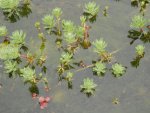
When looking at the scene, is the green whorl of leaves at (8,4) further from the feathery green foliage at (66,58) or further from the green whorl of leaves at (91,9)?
the feathery green foliage at (66,58)

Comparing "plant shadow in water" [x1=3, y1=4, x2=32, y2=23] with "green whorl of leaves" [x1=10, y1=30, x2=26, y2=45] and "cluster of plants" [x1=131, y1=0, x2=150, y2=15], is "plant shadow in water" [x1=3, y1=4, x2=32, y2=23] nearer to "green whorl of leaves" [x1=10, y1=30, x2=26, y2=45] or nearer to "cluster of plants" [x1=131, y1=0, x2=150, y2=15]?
"green whorl of leaves" [x1=10, y1=30, x2=26, y2=45]

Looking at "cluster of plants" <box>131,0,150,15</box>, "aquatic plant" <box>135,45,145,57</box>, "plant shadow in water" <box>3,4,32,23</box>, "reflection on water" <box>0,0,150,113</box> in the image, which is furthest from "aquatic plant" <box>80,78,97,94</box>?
"plant shadow in water" <box>3,4,32,23</box>

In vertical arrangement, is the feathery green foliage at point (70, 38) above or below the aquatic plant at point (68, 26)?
below

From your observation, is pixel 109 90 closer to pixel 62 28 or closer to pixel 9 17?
pixel 62 28

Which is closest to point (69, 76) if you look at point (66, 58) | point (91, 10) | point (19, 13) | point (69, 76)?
point (69, 76)

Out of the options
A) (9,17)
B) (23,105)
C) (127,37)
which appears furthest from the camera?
(9,17)

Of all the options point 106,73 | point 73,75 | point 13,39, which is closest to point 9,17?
point 13,39

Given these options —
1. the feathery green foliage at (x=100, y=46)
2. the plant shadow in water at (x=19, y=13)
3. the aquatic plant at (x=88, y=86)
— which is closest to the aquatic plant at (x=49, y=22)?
the plant shadow in water at (x=19, y=13)
